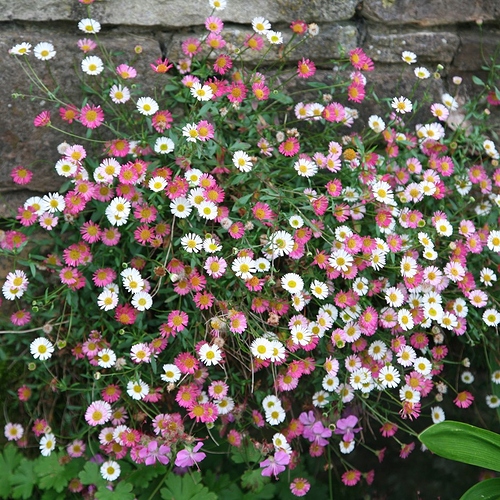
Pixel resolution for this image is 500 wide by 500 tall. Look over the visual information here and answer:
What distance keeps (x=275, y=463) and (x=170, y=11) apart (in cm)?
160

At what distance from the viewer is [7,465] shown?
2.08 metres

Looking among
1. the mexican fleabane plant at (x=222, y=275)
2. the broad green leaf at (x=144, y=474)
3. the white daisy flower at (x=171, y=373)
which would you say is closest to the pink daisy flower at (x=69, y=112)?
the mexican fleabane plant at (x=222, y=275)

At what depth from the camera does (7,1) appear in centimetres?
225

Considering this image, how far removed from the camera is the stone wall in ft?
7.41

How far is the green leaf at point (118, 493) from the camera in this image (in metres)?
1.97

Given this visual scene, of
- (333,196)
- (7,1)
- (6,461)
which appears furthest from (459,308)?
(7,1)

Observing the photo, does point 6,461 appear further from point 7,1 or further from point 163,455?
point 7,1

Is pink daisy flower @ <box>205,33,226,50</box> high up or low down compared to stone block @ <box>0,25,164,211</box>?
up

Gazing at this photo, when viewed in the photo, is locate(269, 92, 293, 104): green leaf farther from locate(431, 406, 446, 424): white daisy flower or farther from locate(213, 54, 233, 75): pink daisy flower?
locate(431, 406, 446, 424): white daisy flower

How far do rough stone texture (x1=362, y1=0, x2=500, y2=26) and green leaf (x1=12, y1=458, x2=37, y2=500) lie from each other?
2002 mm

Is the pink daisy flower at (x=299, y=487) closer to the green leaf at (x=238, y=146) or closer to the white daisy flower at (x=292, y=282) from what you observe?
the white daisy flower at (x=292, y=282)

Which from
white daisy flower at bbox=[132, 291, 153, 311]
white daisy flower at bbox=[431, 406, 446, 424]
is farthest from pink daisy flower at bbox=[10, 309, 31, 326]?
white daisy flower at bbox=[431, 406, 446, 424]

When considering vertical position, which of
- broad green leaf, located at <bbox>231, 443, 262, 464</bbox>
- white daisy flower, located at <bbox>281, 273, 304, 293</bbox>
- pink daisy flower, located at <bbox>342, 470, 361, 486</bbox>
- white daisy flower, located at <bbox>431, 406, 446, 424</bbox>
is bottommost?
pink daisy flower, located at <bbox>342, 470, 361, 486</bbox>

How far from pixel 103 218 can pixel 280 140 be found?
2.18 feet
